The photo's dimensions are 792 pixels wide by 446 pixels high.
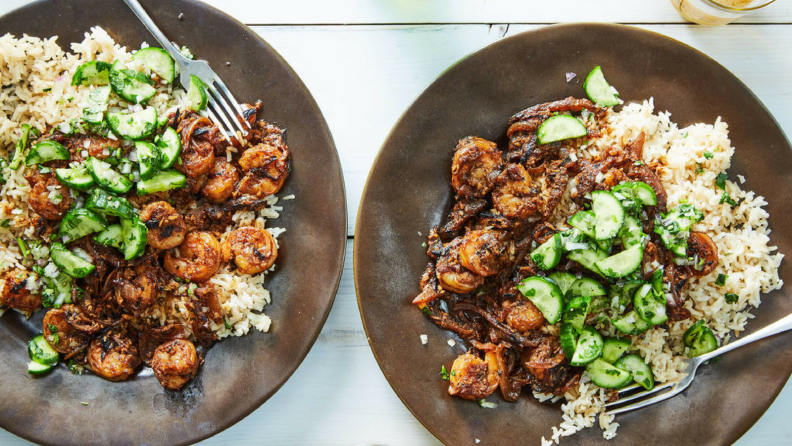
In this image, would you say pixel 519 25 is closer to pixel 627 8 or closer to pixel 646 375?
pixel 627 8

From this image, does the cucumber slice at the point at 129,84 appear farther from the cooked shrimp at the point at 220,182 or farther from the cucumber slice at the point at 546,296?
the cucumber slice at the point at 546,296

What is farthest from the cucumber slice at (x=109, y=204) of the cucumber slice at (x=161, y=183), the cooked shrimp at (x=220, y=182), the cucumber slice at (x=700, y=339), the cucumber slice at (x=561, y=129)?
the cucumber slice at (x=700, y=339)

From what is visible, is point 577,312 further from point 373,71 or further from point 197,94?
point 197,94

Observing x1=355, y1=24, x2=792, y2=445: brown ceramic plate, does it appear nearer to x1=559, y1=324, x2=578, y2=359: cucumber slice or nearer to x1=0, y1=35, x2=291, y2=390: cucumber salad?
x1=559, y1=324, x2=578, y2=359: cucumber slice

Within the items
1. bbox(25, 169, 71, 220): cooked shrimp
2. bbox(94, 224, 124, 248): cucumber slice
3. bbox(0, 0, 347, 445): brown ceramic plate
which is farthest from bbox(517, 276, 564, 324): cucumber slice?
bbox(25, 169, 71, 220): cooked shrimp

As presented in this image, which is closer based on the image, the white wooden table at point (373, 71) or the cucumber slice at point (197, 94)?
the cucumber slice at point (197, 94)

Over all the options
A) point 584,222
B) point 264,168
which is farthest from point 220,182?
point 584,222

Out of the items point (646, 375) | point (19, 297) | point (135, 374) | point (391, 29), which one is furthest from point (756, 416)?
point (19, 297)
